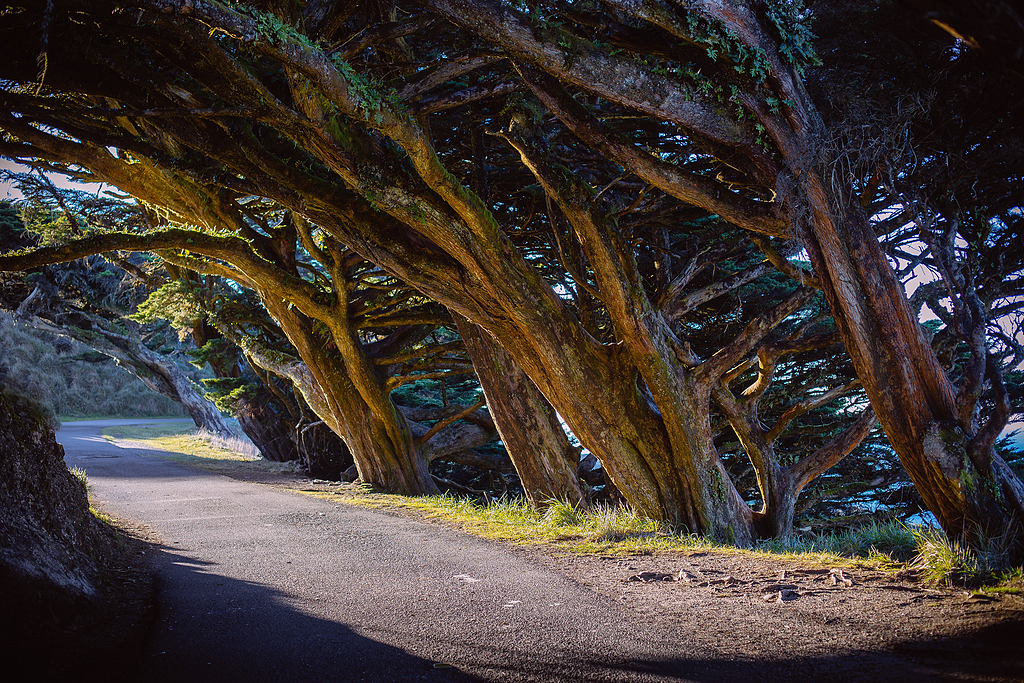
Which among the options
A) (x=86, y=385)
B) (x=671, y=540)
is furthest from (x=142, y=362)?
(x=86, y=385)

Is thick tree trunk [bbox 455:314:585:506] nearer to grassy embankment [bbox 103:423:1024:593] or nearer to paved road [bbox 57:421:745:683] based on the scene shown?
grassy embankment [bbox 103:423:1024:593]

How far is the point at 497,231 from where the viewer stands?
6523mm

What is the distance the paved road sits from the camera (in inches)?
116

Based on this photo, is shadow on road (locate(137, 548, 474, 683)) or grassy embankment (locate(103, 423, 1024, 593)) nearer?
shadow on road (locate(137, 548, 474, 683))

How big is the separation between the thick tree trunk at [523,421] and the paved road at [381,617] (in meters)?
2.81

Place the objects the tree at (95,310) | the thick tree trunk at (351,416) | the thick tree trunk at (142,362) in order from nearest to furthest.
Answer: the thick tree trunk at (351,416) → the tree at (95,310) → the thick tree trunk at (142,362)

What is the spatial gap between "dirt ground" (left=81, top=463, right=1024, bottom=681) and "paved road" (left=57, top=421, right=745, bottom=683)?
0.78 ft

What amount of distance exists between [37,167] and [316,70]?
477 cm

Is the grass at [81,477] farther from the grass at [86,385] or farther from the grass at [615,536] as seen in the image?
the grass at [86,385]

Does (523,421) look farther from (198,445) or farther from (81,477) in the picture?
(198,445)

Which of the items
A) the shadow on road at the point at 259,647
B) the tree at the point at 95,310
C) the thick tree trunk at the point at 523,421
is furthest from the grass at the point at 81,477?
the tree at the point at 95,310

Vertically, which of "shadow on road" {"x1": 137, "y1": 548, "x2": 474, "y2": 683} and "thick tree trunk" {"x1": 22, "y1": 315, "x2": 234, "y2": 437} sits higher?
"thick tree trunk" {"x1": 22, "y1": 315, "x2": 234, "y2": 437}

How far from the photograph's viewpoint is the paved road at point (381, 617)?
2.95 m

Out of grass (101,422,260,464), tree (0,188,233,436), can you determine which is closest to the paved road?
tree (0,188,233,436)
